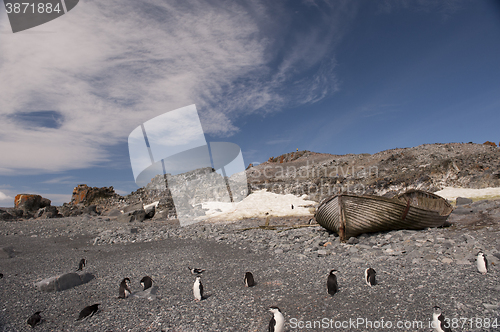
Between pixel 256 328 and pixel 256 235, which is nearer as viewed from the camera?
pixel 256 328

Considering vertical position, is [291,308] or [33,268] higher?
[33,268]

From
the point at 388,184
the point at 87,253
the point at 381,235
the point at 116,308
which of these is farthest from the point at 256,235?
the point at 388,184

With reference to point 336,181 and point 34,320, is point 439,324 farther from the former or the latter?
point 336,181

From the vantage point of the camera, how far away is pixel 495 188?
1959 centimetres

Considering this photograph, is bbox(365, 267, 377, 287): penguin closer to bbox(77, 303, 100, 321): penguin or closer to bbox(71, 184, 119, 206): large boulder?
bbox(77, 303, 100, 321): penguin

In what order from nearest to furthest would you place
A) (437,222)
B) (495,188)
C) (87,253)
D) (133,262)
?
(133,262) < (437,222) < (87,253) < (495,188)

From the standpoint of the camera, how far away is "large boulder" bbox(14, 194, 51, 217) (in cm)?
3159

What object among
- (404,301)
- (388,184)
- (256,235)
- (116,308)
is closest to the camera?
(404,301)

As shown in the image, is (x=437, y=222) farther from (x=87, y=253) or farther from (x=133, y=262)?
(x=87, y=253)

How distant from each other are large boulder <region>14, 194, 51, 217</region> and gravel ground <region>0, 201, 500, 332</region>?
2619 centimetres

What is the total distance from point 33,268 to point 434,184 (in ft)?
91.7

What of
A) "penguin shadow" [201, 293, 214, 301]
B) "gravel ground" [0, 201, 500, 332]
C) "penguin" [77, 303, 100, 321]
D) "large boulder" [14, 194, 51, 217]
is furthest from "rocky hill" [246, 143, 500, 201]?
"large boulder" [14, 194, 51, 217]

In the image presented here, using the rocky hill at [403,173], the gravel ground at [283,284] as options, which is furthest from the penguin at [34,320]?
the rocky hill at [403,173]

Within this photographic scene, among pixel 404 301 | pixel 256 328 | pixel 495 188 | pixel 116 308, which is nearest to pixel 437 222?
pixel 404 301
